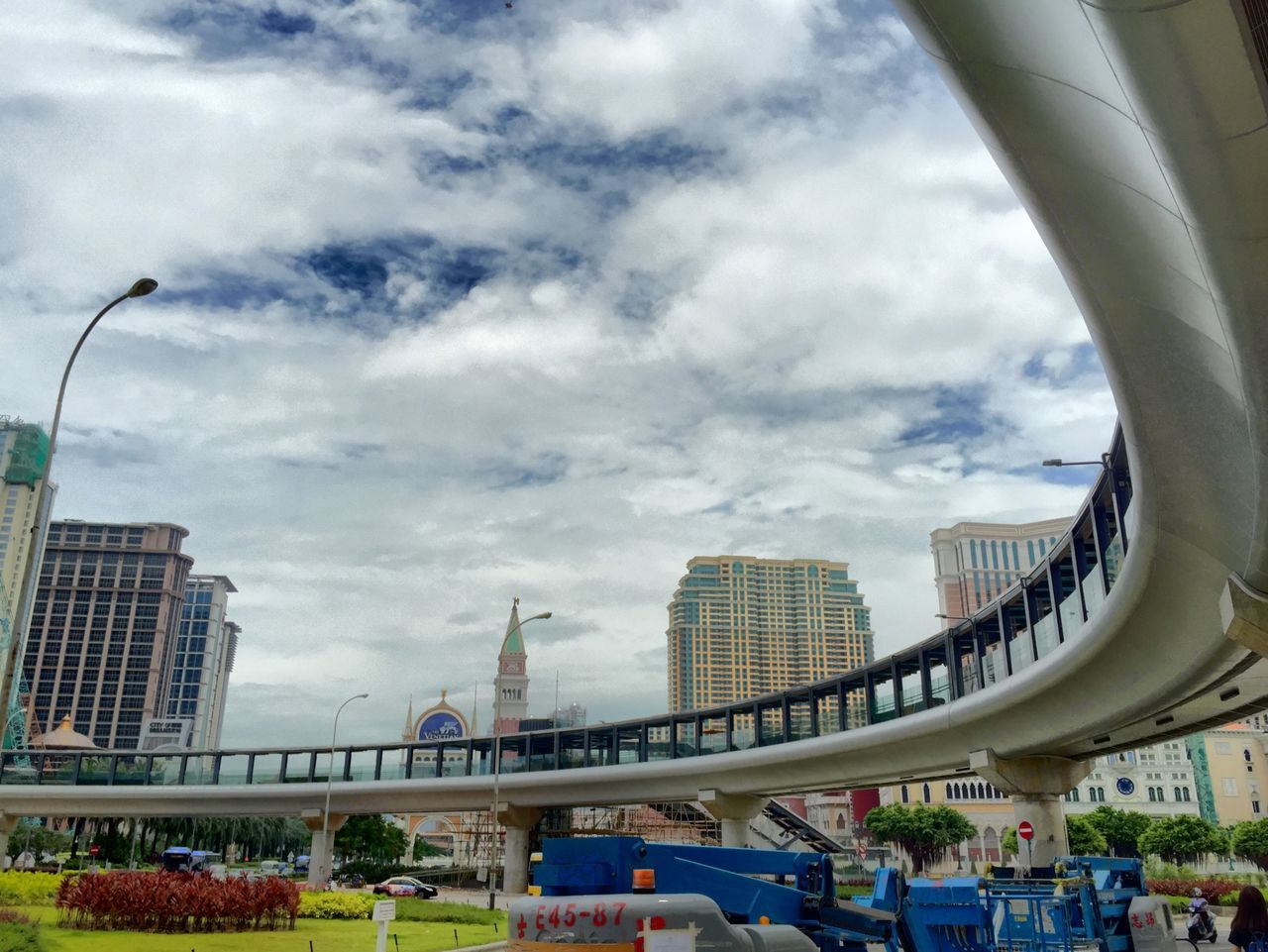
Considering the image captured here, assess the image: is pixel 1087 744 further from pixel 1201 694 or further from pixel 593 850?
pixel 593 850

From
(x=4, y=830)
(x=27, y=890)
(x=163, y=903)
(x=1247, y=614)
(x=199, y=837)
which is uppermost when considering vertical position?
(x=1247, y=614)

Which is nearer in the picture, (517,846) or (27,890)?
(27,890)

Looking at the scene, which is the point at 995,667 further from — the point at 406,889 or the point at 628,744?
the point at 628,744

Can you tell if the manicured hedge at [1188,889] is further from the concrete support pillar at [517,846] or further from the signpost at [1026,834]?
the concrete support pillar at [517,846]

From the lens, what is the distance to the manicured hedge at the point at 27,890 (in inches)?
1307

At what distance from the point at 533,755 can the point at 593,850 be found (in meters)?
57.5

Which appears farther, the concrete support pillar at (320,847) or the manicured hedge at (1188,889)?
the concrete support pillar at (320,847)

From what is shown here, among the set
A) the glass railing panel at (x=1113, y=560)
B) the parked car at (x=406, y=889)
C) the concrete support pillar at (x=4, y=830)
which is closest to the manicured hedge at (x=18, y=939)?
the glass railing panel at (x=1113, y=560)

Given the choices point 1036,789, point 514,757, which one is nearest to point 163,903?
point 1036,789

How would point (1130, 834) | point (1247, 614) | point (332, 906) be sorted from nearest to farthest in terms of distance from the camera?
point (1247, 614) < point (332, 906) < point (1130, 834)

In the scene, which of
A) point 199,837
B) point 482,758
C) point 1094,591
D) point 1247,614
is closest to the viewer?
point 1247,614

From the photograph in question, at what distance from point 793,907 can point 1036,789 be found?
110 ft

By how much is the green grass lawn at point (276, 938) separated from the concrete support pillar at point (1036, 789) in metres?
20.8

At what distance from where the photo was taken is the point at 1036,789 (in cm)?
4038
